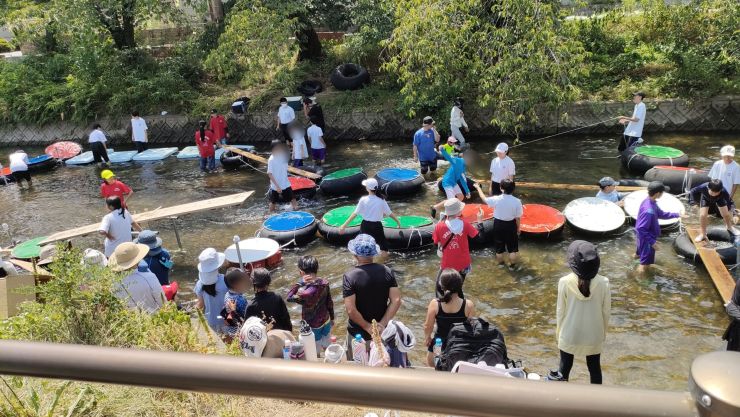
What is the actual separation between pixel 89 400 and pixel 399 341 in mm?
2326

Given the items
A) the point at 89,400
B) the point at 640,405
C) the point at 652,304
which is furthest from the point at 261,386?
the point at 652,304

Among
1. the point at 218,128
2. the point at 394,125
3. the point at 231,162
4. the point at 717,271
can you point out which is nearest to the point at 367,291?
the point at 717,271

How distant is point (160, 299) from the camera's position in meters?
6.51

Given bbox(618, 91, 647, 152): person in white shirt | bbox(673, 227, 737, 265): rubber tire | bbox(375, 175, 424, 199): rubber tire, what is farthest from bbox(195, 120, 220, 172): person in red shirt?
bbox(673, 227, 737, 265): rubber tire

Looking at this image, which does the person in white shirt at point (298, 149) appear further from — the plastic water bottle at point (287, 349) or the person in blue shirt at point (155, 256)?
the plastic water bottle at point (287, 349)

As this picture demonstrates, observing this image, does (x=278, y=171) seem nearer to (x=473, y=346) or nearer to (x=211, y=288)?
(x=211, y=288)

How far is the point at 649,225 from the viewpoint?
8.05m

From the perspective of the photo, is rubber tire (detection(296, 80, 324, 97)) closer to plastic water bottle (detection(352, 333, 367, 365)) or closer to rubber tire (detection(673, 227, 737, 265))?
rubber tire (detection(673, 227, 737, 265))

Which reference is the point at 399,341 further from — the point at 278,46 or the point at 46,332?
the point at 278,46

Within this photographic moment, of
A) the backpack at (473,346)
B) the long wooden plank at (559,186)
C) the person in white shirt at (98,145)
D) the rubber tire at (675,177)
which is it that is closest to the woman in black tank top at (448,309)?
the backpack at (473,346)

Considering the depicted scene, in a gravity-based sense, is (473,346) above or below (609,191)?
above

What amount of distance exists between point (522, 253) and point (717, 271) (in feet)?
8.79

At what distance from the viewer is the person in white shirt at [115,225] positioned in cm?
852

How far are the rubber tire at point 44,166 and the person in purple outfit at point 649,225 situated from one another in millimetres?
15732
